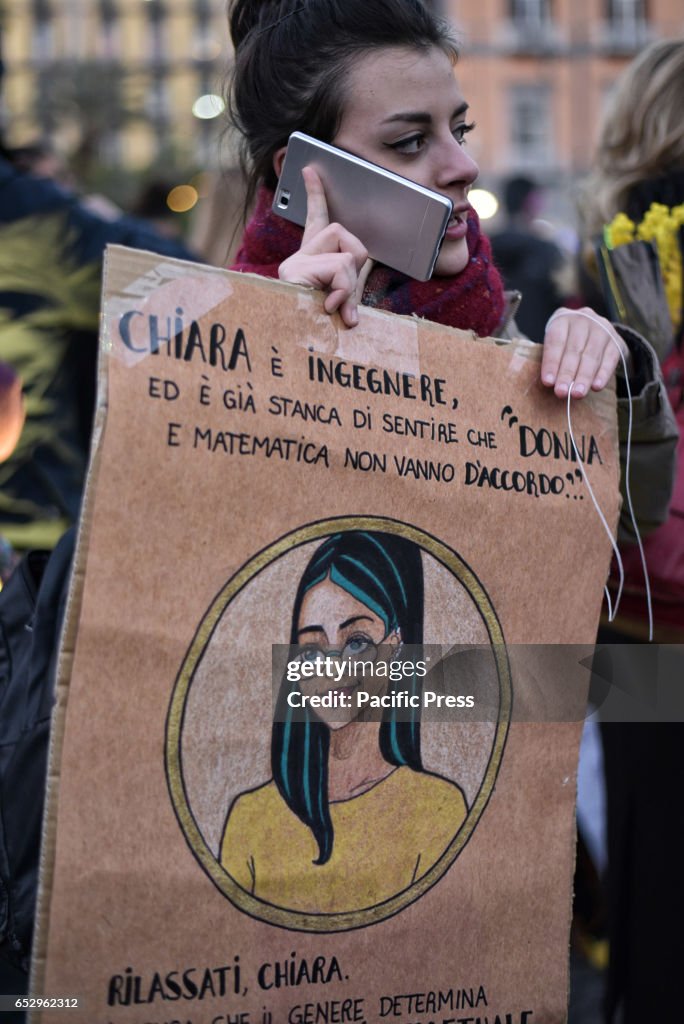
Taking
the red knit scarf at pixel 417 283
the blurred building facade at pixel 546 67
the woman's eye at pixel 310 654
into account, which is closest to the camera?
the woman's eye at pixel 310 654

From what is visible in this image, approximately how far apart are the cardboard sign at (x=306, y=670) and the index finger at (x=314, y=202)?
0.21 meters

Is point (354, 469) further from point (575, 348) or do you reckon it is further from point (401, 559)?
point (575, 348)

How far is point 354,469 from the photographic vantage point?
1.25 metres

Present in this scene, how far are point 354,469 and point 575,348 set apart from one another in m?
0.36

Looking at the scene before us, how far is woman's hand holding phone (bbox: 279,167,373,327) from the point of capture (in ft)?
4.21

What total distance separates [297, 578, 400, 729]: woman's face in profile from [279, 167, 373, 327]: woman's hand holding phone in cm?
30

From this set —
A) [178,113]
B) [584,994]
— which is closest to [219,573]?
[584,994]

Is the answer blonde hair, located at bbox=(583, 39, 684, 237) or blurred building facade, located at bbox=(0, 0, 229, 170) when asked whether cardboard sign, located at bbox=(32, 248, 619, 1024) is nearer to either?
blonde hair, located at bbox=(583, 39, 684, 237)

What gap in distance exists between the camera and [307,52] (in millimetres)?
1583

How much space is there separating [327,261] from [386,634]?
1.35ft

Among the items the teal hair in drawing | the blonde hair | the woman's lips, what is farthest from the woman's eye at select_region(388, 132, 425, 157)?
the blonde hair

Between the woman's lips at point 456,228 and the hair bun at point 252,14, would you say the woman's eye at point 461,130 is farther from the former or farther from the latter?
the hair bun at point 252,14

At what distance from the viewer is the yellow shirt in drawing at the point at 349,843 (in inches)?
46.9

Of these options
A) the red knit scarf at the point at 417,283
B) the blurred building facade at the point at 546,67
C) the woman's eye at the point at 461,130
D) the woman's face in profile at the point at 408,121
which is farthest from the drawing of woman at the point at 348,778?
the blurred building facade at the point at 546,67
